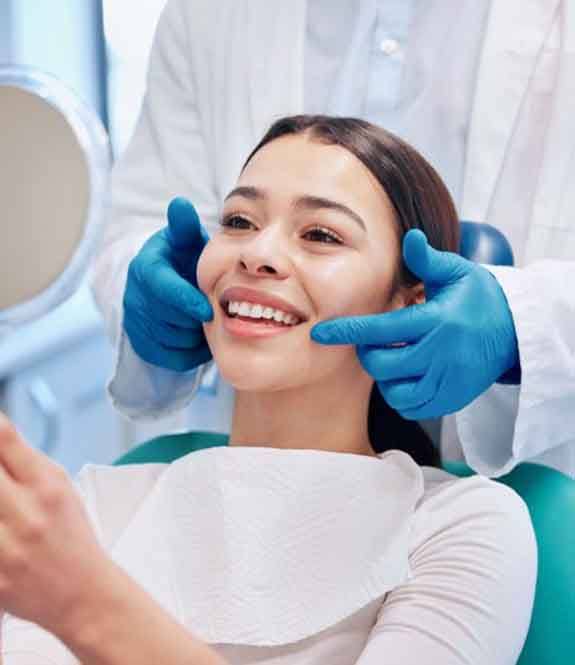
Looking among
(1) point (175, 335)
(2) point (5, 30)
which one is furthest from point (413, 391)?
(2) point (5, 30)

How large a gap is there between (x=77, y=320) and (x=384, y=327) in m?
1.44

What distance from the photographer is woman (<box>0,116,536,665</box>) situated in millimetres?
1145

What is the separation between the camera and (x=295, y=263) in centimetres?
125

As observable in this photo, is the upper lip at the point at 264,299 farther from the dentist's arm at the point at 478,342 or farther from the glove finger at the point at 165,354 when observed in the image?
the glove finger at the point at 165,354

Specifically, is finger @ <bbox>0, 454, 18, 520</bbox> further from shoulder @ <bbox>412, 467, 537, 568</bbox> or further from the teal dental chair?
the teal dental chair

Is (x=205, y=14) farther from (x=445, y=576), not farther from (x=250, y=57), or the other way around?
(x=445, y=576)

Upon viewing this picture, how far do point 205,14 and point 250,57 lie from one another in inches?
4.2

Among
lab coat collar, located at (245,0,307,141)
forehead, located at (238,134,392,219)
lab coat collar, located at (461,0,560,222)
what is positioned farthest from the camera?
lab coat collar, located at (245,0,307,141)

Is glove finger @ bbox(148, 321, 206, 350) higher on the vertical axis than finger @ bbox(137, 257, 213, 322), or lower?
lower

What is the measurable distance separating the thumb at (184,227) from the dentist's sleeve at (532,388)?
411 millimetres

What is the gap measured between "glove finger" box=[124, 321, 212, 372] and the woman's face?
191 mm

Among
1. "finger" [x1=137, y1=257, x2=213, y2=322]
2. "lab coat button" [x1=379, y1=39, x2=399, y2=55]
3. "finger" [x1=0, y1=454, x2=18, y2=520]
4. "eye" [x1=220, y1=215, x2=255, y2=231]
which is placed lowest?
"finger" [x1=137, y1=257, x2=213, y2=322]

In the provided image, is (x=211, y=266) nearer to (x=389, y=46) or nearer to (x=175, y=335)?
(x=175, y=335)

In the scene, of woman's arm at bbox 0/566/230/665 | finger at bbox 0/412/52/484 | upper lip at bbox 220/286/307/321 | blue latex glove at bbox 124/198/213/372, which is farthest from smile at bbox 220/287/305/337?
finger at bbox 0/412/52/484
